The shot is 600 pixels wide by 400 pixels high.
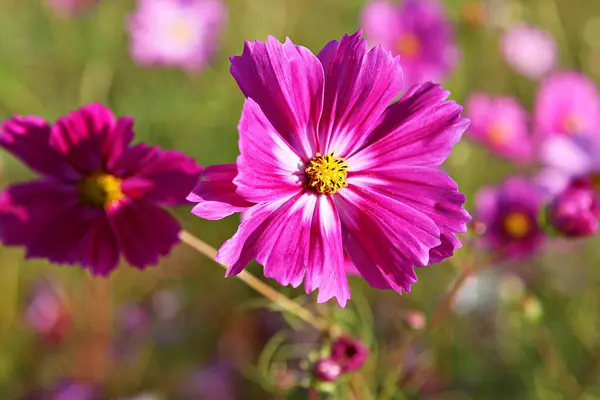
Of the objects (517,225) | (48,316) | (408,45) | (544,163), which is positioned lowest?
(48,316)

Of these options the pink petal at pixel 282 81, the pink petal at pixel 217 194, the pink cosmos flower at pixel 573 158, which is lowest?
the pink petal at pixel 217 194

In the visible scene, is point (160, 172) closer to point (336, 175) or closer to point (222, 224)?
point (336, 175)

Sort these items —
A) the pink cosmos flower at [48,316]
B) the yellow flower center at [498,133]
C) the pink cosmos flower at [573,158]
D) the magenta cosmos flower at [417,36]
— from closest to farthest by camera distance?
1. the pink cosmos flower at [573,158]
2. the pink cosmos flower at [48,316]
3. the yellow flower center at [498,133]
4. the magenta cosmos flower at [417,36]

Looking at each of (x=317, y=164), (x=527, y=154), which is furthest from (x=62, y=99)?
(x=317, y=164)

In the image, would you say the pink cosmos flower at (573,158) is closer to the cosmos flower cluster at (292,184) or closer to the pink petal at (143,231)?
the cosmos flower cluster at (292,184)

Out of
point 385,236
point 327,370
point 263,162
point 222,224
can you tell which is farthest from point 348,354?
point 222,224

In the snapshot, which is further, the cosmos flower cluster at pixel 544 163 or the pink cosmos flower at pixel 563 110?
the pink cosmos flower at pixel 563 110

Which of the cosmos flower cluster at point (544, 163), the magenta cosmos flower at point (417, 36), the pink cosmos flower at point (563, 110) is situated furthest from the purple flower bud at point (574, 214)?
the magenta cosmos flower at point (417, 36)

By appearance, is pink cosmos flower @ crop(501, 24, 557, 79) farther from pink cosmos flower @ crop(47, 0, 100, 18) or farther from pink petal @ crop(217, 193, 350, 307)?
pink petal @ crop(217, 193, 350, 307)

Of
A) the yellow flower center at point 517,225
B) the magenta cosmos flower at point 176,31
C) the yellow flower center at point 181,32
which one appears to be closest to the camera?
the yellow flower center at point 517,225
